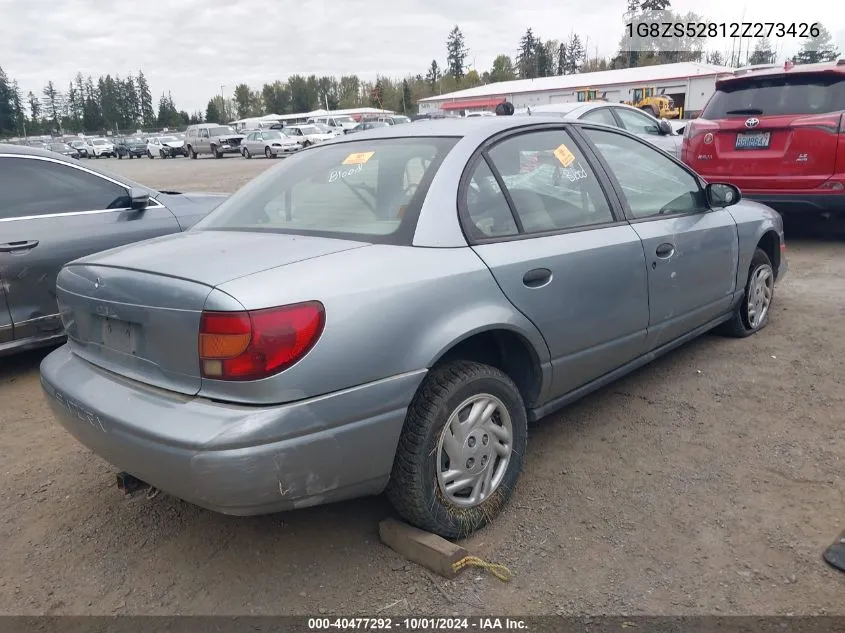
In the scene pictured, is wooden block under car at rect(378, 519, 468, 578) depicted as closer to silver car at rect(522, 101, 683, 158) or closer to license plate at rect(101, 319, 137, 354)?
license plate at rect(101, 319, 137, 354)

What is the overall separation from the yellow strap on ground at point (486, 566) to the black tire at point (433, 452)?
0.15 meters

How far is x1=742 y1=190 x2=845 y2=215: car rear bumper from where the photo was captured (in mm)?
6582

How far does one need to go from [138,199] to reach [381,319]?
3.23 m

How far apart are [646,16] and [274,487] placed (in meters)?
101

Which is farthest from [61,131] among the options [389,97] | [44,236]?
[44,236]

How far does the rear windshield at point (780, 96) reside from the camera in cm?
662

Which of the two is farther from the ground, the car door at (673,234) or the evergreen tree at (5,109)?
the evergreen tree at (5,109)

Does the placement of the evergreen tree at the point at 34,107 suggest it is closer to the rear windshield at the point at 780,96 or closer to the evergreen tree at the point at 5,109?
the evergreen tree at the point at 5,109

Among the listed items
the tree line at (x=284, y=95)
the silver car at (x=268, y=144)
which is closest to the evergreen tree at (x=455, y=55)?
the tree line at (x=284, y=95)

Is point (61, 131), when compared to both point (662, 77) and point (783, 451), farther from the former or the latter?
point (783, 451)

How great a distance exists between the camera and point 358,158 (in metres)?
3.18

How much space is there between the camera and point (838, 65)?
671cm

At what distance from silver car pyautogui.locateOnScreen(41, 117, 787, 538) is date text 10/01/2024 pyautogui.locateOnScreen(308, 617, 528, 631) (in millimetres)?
385

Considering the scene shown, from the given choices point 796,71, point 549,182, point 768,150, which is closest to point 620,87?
point 796,71
